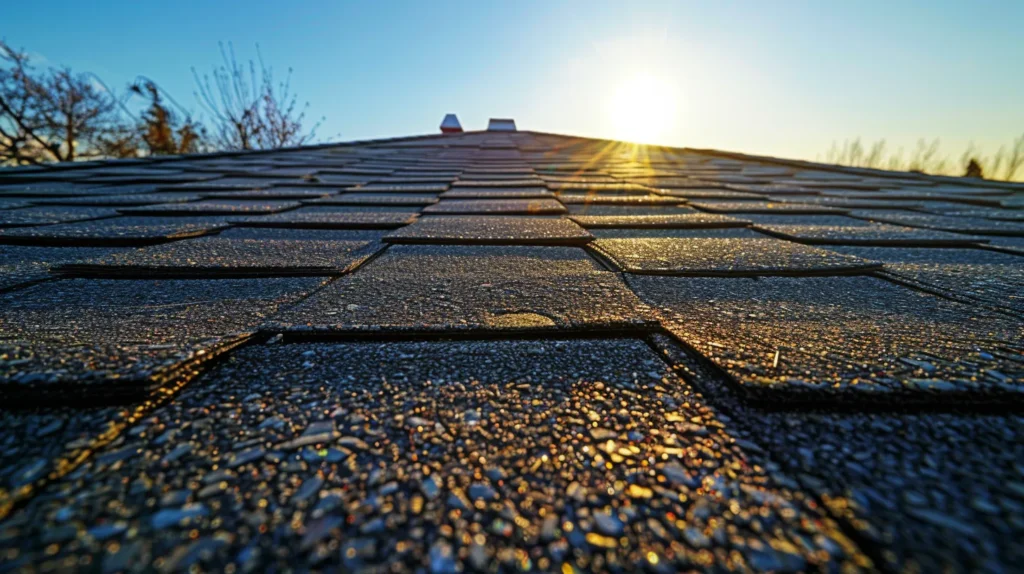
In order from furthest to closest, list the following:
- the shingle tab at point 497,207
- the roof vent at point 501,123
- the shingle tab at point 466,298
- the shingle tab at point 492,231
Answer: the roof vent at point 501,123 → the shingle tab at point 497,207 → the shingle tab at point 492,231 → the shingle tab at point 466,298

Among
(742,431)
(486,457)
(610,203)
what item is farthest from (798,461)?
(610,203)

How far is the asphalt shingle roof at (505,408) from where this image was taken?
0.92ft

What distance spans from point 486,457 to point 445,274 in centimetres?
54

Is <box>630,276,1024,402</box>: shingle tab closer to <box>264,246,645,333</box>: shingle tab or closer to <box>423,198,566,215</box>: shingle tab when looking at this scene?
<box>264,246,645,333</box>: shingle tab

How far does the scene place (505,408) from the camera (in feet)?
1.39

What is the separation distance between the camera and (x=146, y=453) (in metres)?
0.35

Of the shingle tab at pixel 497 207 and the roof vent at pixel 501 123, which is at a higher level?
the roof vent at pixel 501 123

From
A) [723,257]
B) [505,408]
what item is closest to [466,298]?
[505,408]

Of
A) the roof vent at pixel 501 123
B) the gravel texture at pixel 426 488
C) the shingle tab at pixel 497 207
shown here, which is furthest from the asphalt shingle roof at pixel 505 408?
the roof vent at pixel 501 123

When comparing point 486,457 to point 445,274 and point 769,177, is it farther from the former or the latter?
point 769,177

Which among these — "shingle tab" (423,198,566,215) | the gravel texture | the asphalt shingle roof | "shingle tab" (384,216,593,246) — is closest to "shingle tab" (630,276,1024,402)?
the asphalt shingle roof

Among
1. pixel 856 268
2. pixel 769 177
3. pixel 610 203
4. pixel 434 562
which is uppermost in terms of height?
pixel 769 177

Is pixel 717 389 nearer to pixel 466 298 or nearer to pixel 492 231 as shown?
pixel 466 298

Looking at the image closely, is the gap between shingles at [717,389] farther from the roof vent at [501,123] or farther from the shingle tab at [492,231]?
the roof vent at [501,123]
